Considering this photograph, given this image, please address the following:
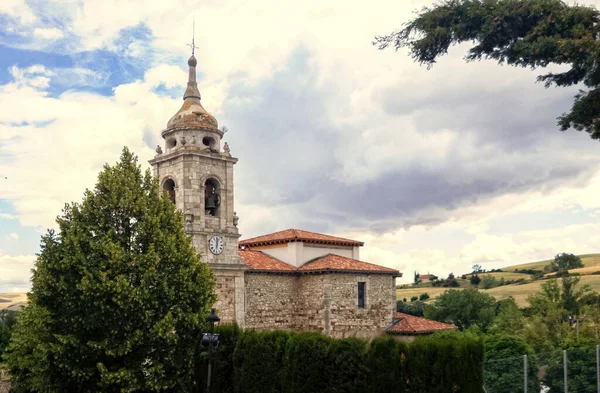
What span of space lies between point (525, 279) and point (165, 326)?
9655cm

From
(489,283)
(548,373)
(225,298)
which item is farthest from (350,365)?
(489,283)

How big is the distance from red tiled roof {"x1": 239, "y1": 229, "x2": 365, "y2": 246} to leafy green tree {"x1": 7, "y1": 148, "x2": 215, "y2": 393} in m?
15.0

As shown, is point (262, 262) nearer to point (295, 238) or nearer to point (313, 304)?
point (295, 238)

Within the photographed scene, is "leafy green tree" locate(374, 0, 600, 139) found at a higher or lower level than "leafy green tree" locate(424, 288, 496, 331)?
higher

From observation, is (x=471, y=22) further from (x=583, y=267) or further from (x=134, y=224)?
(x=583, y=267)

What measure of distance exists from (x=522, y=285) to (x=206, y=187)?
7605 cm

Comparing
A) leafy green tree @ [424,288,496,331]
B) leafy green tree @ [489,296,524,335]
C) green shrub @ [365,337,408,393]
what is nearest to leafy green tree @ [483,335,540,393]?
green shrub @ [365,337,408,393]

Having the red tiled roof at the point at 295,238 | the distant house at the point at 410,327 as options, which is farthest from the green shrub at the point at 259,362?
the distant house at the point at 410,327

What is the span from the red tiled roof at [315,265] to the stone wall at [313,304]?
0.44m

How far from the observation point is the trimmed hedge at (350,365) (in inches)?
736

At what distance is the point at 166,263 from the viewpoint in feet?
74.7

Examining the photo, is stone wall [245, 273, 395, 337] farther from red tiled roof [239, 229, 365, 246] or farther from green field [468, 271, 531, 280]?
green field [468, 271, 531, 280]

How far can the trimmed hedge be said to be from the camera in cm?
1869

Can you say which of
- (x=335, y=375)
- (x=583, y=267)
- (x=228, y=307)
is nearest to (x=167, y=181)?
(x=228, y=307)
